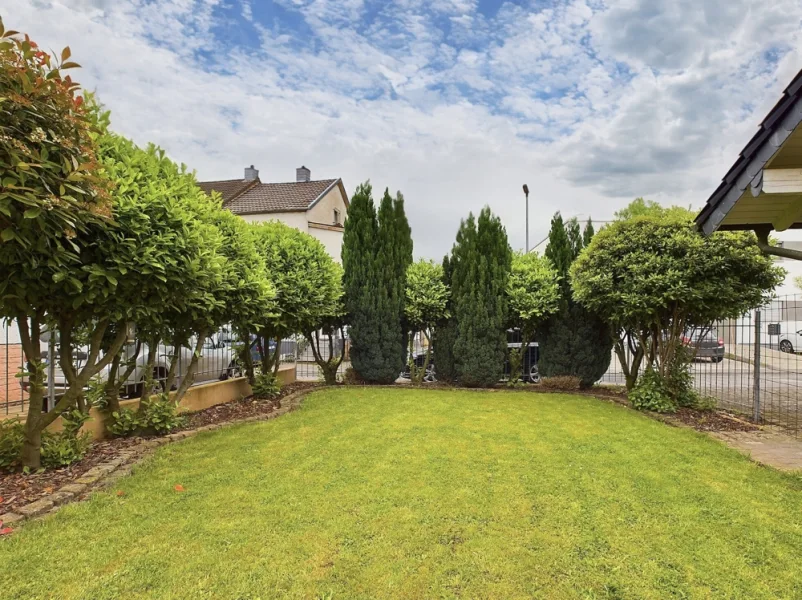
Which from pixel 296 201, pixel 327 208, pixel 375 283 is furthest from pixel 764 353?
pixel 327 208

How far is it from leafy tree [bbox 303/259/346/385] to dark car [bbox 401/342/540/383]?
64.0 inches

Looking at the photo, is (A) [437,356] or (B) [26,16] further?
(A) [437,356]

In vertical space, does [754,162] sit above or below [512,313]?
above

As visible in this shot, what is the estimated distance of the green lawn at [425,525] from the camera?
221 centimetres

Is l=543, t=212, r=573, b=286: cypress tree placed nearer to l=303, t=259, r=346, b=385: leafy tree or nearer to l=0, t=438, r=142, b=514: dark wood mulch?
l=303, t=259, r=346, b=385: leafy tree

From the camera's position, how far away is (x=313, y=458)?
4215 mm

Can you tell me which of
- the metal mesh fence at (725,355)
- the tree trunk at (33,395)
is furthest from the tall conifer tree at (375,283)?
the tree trunk at (33,395)

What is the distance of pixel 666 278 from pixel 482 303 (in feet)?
11.3

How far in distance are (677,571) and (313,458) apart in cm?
307

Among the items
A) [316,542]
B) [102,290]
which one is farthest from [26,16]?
[316,542]

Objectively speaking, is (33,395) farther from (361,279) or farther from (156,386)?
(361,279)

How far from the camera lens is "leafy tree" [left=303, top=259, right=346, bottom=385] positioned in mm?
8375

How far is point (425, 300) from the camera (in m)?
9.09

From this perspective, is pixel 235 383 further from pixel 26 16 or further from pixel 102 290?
pixel 26 16
